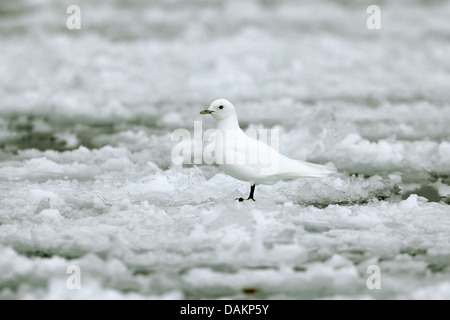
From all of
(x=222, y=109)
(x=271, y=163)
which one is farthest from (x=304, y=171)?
(x=222, y=109)

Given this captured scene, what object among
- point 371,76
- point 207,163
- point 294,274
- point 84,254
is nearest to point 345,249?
point 294,274

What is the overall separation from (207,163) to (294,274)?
281 centimetres

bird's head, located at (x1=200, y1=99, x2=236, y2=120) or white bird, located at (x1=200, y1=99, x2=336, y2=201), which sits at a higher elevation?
bird's head, located at (x1=200, y1=99, x2=236, y2=120)

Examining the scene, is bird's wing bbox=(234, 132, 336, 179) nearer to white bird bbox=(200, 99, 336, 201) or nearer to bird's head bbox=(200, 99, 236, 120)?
white bird bbox=(200, 99, 336, 201)

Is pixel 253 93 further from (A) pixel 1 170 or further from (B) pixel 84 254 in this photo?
(B) pixel 84 254

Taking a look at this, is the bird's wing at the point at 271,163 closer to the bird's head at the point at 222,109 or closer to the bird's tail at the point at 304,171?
the bird's tail at the point at 304,171

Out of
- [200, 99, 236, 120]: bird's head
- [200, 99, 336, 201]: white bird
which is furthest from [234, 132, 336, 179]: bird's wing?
[200, 99, 236, 120]: bird's head

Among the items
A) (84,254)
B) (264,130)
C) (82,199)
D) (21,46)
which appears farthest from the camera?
(21,46)

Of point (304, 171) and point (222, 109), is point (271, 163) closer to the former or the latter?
point (304, 171)

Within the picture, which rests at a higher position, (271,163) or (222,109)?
(222,109)

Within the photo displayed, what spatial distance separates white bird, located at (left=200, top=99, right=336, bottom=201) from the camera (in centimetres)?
432

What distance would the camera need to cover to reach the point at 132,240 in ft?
12.8

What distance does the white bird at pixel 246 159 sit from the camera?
14.2 ft

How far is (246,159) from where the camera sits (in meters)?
4.32
